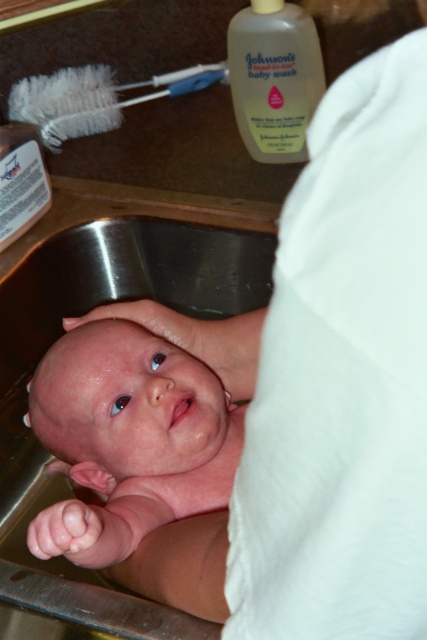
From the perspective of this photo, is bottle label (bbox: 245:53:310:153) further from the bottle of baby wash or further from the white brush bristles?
the white brush bristles

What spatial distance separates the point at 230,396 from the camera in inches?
41.6

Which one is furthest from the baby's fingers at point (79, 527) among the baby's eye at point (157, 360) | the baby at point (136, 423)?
the baby's eye at point (157, 360)

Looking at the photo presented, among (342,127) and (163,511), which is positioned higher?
(342,127)

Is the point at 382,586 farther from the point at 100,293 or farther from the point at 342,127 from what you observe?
the point at 100,293

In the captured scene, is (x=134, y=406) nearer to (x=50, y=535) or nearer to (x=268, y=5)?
(x=50, y=535)

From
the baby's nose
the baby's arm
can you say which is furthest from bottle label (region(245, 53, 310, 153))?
the baby's arm

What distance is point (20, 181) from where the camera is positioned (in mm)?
1041

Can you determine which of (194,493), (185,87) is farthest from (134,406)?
(185,87)

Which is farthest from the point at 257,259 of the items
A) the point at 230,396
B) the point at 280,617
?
the point at 280,617

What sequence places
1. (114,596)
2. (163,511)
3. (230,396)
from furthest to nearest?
1. (230,396)
2. (163,511)
3. (114,596)

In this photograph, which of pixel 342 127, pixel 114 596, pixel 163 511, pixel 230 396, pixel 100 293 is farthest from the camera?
pixel 100 293

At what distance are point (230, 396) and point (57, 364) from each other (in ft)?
0.77

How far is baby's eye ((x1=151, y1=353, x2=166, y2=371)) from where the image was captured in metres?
0.95

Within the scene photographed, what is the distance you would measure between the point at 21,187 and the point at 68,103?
211mm
